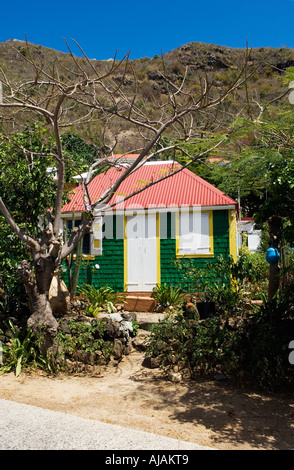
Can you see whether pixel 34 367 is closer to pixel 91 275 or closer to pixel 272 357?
pixel 272 357

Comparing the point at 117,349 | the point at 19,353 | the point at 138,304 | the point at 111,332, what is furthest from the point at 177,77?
the point at 19,353

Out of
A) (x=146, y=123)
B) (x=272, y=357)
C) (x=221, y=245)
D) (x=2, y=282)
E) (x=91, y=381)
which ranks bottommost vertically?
(x=91, y=381)

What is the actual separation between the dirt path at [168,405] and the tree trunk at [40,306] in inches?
25.2

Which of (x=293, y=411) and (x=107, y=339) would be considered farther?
(x=107, y=339)

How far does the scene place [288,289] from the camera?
17.9 feet

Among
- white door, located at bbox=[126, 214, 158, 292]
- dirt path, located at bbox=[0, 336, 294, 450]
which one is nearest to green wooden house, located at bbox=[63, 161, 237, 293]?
white door, located at bbox=[126, 214, 158, 292]

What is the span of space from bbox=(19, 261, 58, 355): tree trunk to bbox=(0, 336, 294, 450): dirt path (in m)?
0.64

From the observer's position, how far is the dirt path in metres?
4.09

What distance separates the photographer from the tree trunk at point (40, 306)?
6.56 m

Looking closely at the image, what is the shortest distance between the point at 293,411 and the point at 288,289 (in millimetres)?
1590

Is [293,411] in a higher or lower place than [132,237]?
lower

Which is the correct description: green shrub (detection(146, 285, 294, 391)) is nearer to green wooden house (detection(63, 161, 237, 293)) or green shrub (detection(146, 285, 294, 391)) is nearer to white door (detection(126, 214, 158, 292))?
green wooden house (detection(63, 161, 237, 293))

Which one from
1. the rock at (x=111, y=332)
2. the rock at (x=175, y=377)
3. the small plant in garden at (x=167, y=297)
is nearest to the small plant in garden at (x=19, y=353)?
the rock at (x=111, y=332)
